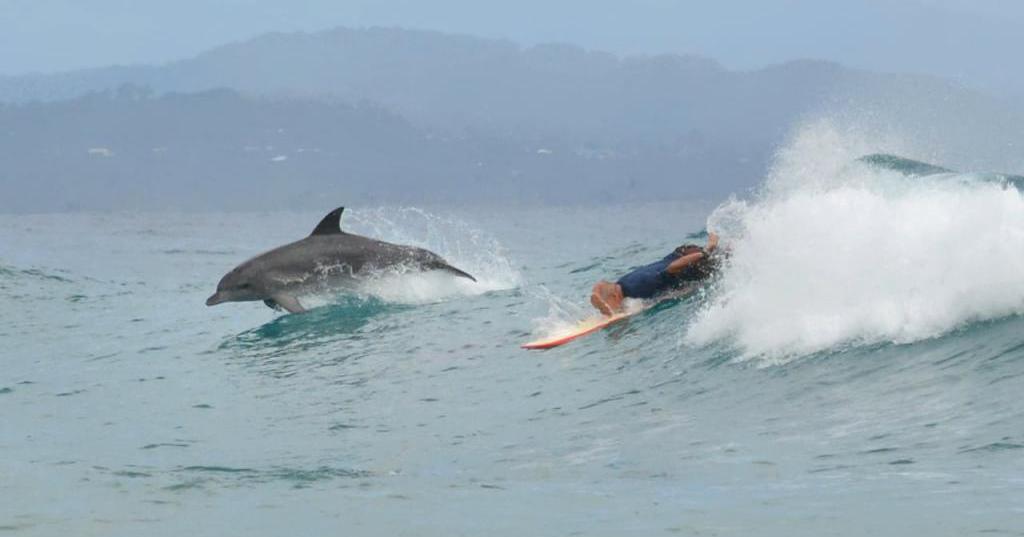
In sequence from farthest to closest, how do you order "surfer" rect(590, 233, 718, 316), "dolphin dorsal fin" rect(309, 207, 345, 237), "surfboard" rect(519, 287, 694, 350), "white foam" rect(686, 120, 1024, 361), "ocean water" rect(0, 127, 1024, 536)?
"dolphin dorsal fin" rect(309, 207, 345, 237), "surfer" rect(590, 233, 718, 316), "surfboard" rect(519, 287, 694, 350), "white foam" rect(686, 120, 1024, 361), "ocean water" rect(0, 127, 1024, 536)

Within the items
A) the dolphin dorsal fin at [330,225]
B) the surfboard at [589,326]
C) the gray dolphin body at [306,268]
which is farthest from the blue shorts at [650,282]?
the dolphin dorsal fin at [330,225]

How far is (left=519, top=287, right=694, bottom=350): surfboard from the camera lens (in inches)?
706

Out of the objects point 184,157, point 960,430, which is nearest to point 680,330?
point 960,430

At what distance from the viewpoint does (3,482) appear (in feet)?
Answer: 37.6

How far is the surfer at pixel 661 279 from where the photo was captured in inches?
733

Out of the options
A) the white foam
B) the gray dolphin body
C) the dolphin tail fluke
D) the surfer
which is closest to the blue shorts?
the surfer

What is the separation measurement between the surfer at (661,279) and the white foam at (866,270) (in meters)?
0.85

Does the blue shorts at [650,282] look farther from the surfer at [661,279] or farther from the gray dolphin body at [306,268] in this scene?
the gray dolphin body at [306,268]

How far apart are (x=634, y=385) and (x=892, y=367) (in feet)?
8.73

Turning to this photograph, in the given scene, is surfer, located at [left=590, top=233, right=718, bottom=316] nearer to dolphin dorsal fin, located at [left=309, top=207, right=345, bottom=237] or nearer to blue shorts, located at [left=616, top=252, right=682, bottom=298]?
blue shorts, located at [left=616, top=252, right=682, bottom=298]

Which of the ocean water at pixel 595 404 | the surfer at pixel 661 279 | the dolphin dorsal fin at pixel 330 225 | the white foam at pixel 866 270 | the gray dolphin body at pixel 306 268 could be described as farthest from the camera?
the dolphin dorsal fin at pixel 330 225

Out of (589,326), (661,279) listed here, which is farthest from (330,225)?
(661,279)

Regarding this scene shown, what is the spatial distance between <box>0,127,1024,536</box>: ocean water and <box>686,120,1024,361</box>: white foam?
0.03 m

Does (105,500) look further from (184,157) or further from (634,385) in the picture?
(184,157)
